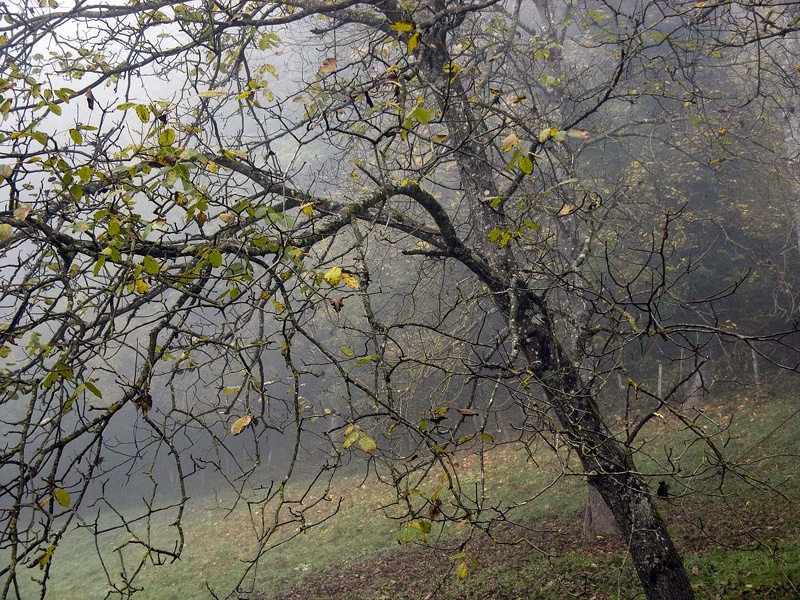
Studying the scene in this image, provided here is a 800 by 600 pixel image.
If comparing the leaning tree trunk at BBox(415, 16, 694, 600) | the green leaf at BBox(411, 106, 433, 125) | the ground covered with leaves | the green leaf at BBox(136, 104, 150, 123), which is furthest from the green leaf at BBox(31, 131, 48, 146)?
the ground covered with leaves

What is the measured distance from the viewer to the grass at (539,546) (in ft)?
19.0

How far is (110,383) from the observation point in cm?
2098

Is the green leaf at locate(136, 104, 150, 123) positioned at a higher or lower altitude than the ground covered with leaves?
higher

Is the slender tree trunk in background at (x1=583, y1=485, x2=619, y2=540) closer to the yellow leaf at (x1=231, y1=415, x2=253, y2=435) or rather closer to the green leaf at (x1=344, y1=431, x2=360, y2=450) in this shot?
the green leaf at (x1=344, y1=431, x2=360, y2=450)

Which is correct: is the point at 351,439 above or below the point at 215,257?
below

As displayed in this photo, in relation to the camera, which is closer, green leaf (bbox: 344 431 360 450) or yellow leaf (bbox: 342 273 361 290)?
green leaf (bbox: 344 431 360 450)

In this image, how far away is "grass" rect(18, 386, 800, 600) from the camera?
5.80 m

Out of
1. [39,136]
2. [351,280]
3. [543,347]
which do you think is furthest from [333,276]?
[543,347]

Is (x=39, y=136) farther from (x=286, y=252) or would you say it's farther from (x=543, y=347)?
(x=543, y=347)

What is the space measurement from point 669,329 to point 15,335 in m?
4.13

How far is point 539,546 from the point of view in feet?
26.2

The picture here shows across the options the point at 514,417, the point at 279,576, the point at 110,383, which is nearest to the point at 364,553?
the point at 279,576

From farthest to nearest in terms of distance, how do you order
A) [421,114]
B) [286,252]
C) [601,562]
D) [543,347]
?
1. [601,562]
2. [543,347]
3. [286,252]
4. [421,114]

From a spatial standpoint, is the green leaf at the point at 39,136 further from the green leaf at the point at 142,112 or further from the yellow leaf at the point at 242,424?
the yellow leaf at the point at 242,424
